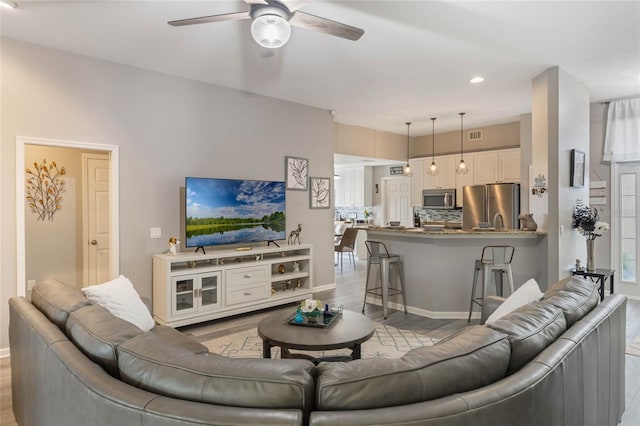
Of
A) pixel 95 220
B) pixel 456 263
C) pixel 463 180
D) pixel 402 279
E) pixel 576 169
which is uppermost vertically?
pixel 463 180

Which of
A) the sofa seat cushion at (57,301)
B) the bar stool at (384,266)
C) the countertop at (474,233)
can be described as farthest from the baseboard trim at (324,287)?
the sofa seat cushion at (57,301)

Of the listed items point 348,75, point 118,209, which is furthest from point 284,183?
point 118,209

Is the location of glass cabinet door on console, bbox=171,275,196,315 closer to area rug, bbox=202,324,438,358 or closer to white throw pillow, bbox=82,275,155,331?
area rug, bbox=202,324,438,358

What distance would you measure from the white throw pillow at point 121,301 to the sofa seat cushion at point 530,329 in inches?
86.8

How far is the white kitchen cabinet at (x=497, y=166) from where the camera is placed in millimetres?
6738

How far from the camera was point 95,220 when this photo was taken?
5184 mm

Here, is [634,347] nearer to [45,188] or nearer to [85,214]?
[85,214]

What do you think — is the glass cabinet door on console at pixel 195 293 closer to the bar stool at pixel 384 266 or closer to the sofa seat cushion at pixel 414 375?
the bar stool at pixel 384 266

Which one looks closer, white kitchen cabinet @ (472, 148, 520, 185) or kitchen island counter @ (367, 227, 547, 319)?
kitchen island counter @ (367, 227, 547, 319)

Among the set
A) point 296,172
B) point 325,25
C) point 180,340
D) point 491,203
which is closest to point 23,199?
point 180,340

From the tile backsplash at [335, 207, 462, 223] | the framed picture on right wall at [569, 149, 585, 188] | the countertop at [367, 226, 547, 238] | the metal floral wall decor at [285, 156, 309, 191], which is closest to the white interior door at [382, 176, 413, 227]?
the tile backsplash at [335, 207, 462, 223]

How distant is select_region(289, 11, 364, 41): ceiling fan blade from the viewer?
2.36m

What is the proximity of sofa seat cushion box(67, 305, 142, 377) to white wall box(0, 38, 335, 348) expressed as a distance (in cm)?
242

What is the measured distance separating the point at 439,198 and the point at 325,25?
5.94 m
